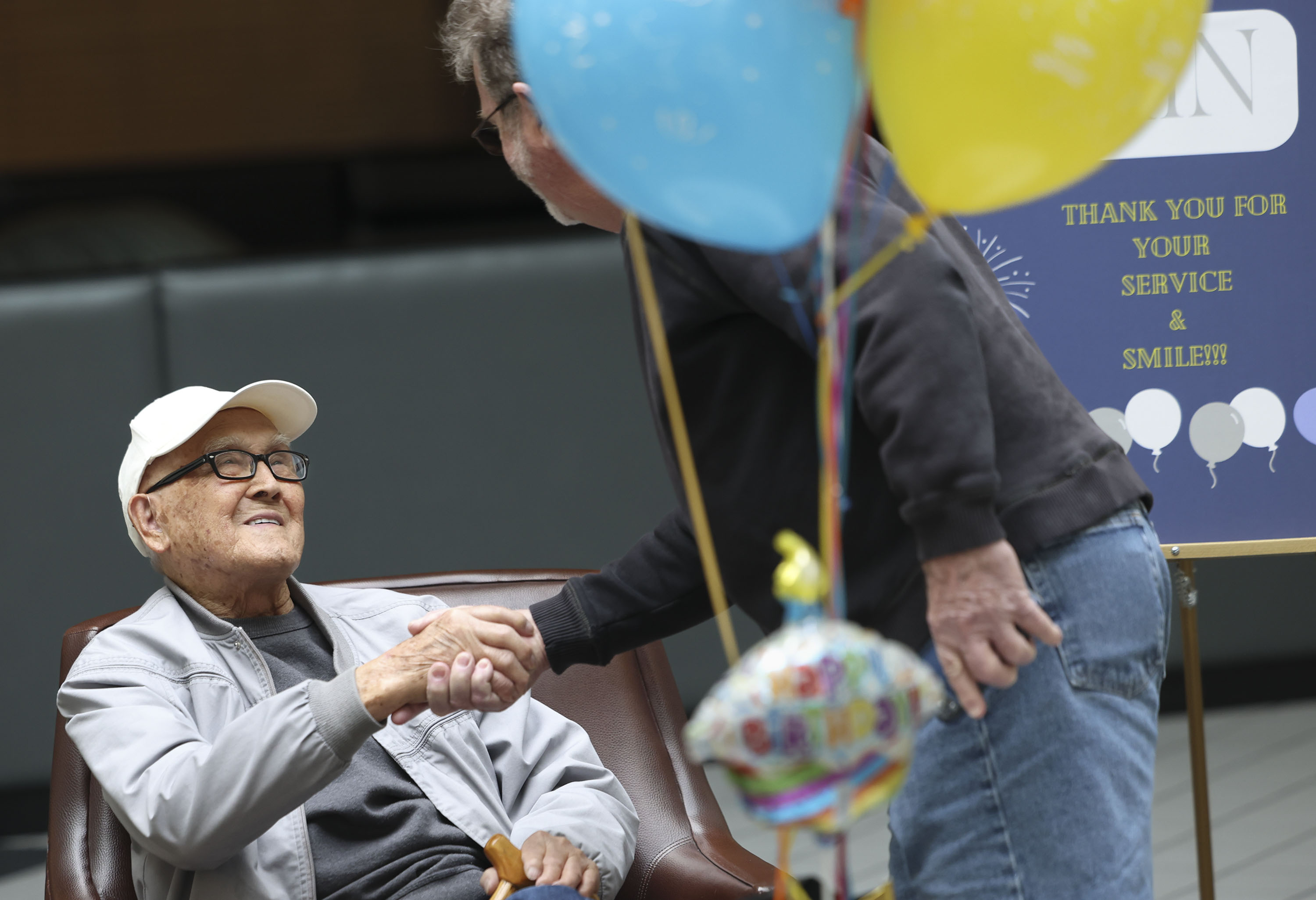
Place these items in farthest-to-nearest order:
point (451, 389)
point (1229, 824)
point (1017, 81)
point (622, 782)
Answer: point (451, 389) → point (1229, 824) → point (622, 782) → point (1017, 81)

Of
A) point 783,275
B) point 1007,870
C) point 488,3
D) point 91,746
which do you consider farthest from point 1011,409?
point 91,746

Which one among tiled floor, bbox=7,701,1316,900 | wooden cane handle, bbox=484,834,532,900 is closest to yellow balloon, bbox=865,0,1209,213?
wooden cane handle, bbox=484,834,532,900

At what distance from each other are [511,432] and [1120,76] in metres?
2.53

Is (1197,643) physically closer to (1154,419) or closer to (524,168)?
(1154,419)

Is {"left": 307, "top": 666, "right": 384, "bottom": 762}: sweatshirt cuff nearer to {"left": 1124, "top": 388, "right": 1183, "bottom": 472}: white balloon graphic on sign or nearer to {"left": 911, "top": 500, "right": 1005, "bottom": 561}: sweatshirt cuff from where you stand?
{"left": 911, "top": 500, "right": 1005, "bottom": 561}: sweatshirt cuff

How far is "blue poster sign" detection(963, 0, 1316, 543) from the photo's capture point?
78.5 inches

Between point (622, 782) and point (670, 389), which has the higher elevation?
point (670, 389)

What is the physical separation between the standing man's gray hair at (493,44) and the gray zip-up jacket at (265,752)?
63 cm

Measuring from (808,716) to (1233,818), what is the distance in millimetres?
2560

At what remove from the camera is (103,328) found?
10.3 ft

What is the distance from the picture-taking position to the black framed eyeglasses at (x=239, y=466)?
1777 mm

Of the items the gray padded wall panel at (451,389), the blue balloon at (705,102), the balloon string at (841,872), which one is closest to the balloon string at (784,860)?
the balloon string at (841,872)

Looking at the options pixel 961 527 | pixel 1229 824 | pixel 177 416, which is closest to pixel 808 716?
pixel 961 527

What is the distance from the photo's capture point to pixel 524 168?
4.27 feet
